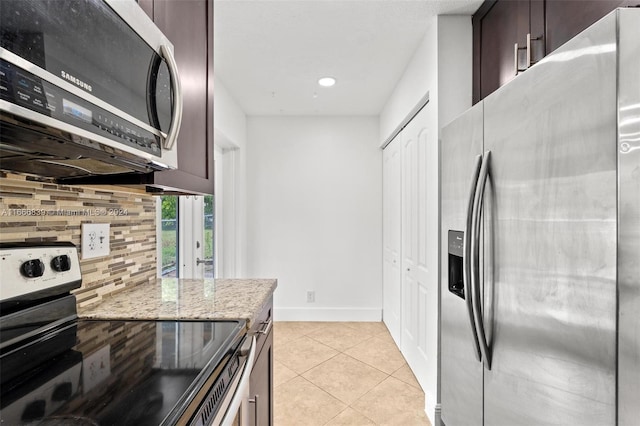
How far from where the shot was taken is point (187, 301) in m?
1.29

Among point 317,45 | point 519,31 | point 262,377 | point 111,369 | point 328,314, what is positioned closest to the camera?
point 111,369

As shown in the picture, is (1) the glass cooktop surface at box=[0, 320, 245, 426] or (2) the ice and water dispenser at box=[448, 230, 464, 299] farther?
(2) the ice and water dispenser at box=[448, 230, 464, 299]

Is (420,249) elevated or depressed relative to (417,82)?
depressed

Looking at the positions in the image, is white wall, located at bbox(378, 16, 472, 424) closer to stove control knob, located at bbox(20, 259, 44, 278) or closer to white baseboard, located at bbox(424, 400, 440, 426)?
white baseboard, located at bbox(424, 400, 440, 426)

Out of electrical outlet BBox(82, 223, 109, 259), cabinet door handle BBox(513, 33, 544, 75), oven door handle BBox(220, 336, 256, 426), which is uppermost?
cabinet door handle BBox(513, 33, 544, 75)

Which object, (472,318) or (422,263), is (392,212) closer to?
(422,263)

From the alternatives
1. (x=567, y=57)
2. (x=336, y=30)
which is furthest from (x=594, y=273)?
(x=336, y=30)

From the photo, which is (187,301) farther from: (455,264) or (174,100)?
(455,264)

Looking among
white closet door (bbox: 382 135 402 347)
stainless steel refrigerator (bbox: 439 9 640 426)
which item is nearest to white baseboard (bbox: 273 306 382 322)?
white closet door (bbox: 382 135 402 347)

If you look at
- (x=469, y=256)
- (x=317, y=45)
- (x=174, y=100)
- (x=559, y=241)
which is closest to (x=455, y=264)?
(x=469, y=256)

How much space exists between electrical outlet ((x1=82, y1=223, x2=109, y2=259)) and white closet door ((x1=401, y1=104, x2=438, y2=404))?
1.65m

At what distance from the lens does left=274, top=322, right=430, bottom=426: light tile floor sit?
2129 millimetres

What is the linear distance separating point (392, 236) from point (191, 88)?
103 inches

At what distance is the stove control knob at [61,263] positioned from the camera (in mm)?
989
